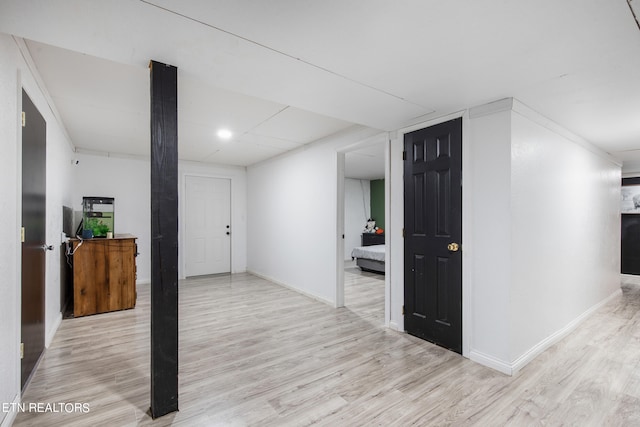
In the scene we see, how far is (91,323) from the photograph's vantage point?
3.53 m

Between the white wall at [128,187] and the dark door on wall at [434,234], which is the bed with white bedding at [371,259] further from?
the white wall at [128,187]

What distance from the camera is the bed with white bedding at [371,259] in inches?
250

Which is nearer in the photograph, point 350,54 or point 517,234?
point 350,54

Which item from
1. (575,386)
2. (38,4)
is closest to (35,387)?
(38,4)

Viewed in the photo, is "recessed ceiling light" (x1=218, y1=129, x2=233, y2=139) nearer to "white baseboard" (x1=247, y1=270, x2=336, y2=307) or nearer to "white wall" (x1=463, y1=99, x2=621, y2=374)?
"white baseboard" (x1=247, y1=270, x2=336, y2=307)

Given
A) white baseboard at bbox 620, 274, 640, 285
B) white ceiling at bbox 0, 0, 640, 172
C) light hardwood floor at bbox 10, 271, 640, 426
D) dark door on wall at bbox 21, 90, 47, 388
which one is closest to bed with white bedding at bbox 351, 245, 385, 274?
light hardwood floor at bbox 10, 271, 640, 426

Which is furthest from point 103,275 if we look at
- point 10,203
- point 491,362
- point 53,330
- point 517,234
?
point 517,234

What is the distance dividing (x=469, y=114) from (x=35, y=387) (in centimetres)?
406

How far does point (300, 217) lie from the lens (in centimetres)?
491

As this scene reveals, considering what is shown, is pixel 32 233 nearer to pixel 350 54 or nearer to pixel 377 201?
pixel 350 54

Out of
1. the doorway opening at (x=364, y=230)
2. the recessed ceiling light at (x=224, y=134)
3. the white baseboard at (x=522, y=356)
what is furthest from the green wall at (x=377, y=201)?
the white baseboard at (x=522, y=356)

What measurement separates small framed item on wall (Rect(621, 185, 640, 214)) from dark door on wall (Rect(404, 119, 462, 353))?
20.5 ft

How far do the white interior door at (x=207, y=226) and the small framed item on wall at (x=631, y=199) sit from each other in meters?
8.41

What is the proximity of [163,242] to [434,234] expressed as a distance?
235 cm
